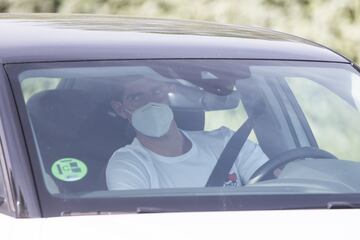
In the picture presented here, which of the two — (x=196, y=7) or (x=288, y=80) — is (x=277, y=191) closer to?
(x=288, y=80)

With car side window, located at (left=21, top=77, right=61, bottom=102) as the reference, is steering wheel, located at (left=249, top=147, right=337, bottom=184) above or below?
below

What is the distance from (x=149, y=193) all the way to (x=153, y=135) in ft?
1.69

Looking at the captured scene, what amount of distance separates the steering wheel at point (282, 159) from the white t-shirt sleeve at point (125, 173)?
388 millimetres

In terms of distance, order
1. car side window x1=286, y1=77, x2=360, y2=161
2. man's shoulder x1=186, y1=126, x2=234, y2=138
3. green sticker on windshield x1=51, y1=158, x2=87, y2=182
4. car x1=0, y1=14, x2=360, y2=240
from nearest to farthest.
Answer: car x1=0, y1=14, x2=360, y2=240, green sticker on windshield x1=51, y1=158, x2=87, y2=182, man's shoulder x1=186, y1=126, x2=234, y2=138, car side window x1=286, y1=77, x2=360, y2=161

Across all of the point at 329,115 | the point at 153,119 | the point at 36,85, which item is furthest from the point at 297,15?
the point at 36,85

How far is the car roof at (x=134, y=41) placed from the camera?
146 inches

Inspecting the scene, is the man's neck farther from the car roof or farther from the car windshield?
the car roof

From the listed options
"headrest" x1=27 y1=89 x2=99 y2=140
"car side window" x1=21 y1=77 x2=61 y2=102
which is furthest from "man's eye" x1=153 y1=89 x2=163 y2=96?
"car side window" x1=21 y1=77 x2=61 y2=102

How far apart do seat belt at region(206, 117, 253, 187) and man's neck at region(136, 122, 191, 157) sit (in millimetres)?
144

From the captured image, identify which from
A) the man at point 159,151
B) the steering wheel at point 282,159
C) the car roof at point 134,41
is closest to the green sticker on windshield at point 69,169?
the man at point 159,151

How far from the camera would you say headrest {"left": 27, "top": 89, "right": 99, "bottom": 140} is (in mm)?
3545

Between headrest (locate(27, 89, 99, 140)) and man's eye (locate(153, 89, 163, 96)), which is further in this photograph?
man's eye (locate(153, 89, 163, 96))

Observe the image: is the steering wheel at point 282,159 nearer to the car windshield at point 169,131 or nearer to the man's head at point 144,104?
the car windshield at point 169,131

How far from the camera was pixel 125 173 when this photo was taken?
3.60 metres
